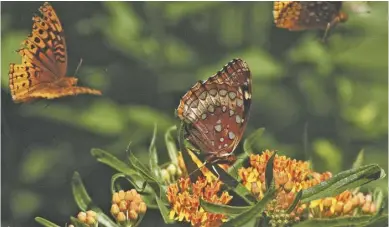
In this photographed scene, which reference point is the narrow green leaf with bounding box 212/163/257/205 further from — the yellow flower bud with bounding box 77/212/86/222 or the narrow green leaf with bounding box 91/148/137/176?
the yellow flower bud with bounding box 77/212/86/222

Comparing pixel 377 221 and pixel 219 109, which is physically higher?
pixel 219 109

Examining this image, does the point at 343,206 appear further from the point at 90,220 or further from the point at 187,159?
the point at 90,220

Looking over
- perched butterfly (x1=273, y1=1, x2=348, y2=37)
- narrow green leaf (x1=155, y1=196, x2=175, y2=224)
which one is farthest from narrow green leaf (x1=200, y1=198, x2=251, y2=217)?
perched butterfly (x1=273, y1=1, x2=348, y2=37)

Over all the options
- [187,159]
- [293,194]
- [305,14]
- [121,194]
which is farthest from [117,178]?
[305,14]

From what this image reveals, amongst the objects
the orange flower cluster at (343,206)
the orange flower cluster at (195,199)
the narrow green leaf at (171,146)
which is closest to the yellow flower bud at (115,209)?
the orange flower cluster at (195,199)

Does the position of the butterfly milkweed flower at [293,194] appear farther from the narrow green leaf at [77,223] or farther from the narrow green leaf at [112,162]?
the narrow green leaf at [77,223]
